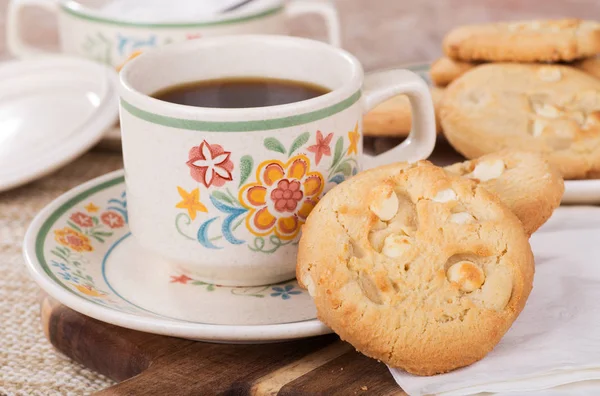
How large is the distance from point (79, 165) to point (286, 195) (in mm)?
680

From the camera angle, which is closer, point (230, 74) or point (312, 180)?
point (312, 180)

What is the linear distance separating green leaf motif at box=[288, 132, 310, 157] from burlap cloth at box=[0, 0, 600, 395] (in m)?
0.35

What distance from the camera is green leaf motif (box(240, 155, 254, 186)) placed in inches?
39.0

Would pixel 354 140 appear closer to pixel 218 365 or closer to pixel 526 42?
pixel 218 365

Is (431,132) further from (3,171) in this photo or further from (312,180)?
(3,171)

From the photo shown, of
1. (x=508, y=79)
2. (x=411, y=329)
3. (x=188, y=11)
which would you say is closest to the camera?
(x=411, y=329)

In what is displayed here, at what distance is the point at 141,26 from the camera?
1639mm

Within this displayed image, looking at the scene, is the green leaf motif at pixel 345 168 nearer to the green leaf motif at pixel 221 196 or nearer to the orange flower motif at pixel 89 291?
the green leaf motif at pixel 221 196

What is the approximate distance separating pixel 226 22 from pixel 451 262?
2.83 ft

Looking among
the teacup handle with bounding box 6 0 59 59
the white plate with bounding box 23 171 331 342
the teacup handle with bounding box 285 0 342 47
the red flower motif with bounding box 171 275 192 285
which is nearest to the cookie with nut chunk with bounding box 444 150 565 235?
the white plate with bounding box 23 171 331 342

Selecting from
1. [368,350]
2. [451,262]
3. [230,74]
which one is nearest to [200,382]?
[368,350]

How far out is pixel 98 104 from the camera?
153cm

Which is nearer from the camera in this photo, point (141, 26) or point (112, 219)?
point (112, 219)

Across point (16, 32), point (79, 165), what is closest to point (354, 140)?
point (79, 165)
